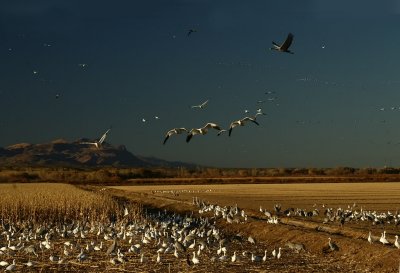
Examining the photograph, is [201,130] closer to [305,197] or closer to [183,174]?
[305,197]

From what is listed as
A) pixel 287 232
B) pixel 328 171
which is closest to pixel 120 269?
pixel 287 232

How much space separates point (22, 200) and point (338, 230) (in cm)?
1873

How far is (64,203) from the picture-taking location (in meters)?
33.6

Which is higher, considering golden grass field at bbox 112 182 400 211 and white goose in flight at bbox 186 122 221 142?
white goose in flight at bbox 186 122 221 142

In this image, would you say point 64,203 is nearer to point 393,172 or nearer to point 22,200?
point 22,200

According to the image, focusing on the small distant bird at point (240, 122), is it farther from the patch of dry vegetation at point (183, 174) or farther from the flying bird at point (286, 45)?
the patch of dry vegetation at point (183, 174)

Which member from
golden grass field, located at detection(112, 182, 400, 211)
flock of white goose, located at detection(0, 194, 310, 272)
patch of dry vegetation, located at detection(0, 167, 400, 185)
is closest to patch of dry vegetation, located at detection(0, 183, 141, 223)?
flock of white goose, located at detection(0, 194, 310, 272)

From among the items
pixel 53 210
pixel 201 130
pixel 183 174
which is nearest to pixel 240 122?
pixel 201 130

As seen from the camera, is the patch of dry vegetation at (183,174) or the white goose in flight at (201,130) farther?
the patch of dry vegetation at (183,174)

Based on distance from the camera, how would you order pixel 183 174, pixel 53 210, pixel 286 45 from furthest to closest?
1. pixel 183 174
2. pixel 53 210
3. pixel 286 45

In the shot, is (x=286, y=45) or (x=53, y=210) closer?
(x=286, y=45)

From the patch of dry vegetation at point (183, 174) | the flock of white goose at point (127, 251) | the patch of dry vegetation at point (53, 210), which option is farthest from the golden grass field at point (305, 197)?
the patch of dry vegetation at point (183, 174)

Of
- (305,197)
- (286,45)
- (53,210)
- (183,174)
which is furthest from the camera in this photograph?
(183,174)

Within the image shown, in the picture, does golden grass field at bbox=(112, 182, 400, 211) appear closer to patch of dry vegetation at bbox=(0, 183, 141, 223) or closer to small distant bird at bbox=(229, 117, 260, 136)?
patch of dry vegetation at bbox=(0, 183, 141, 223)
